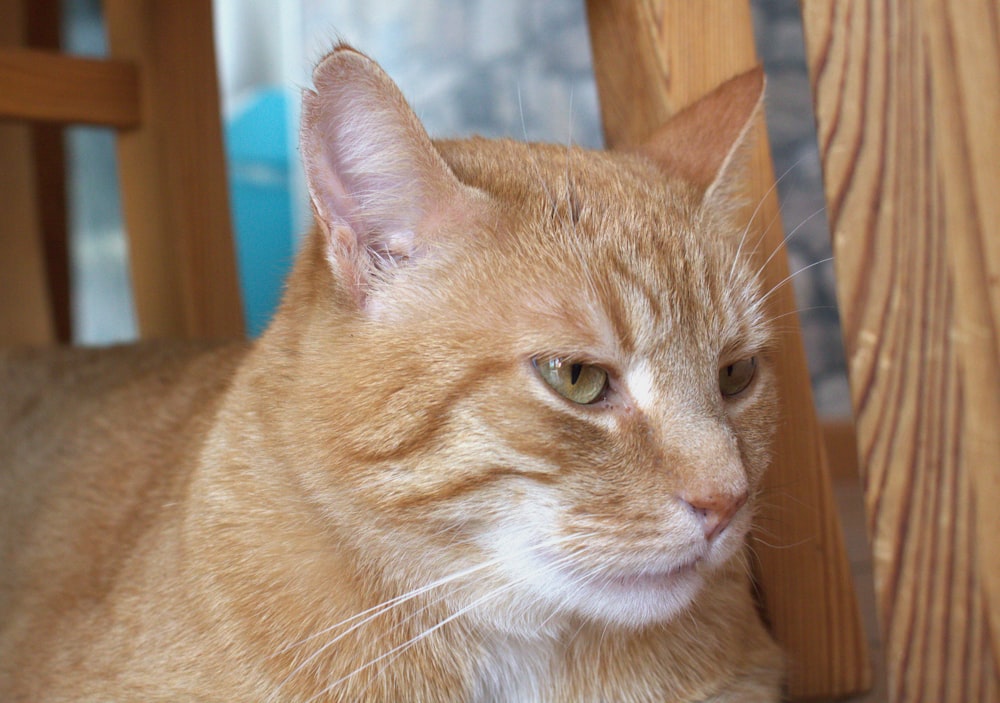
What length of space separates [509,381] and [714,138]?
0.50m

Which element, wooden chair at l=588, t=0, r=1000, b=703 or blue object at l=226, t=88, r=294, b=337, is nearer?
wooden chair at l=588, t=0, r=1000, b=703

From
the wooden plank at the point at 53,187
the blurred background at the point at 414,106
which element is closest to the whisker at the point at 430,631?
the blurred background at the point at 414,106

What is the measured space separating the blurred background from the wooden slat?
0.93m

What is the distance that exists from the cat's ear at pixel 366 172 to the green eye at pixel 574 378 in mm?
209

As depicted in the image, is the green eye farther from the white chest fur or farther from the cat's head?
the white chest fur

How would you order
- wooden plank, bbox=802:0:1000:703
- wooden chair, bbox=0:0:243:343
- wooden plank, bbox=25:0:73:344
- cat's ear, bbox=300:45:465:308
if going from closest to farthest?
wooden plank, bbox=802:0:1000:703, cat's ear, bbox=300:45:465:308, wooden chair, bbox=0:0:243:343, wooden plank, bbox=25:0:73:344

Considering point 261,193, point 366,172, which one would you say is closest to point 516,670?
point 366,172

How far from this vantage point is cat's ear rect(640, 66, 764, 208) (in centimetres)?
124

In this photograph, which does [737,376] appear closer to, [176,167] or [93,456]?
[93,456]

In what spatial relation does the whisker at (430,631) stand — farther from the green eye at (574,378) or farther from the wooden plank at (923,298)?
the wooden plank at (923,298)

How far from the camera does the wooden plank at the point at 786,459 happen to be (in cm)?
133

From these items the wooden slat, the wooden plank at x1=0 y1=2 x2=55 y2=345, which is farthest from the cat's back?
the wooden plank at x1=0 y1=2 x2=55 y2=345

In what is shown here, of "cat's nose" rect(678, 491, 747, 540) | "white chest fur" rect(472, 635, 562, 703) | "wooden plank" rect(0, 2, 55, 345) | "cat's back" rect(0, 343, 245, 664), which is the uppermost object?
"wooden plank" rect(0, 2, 55, 345)

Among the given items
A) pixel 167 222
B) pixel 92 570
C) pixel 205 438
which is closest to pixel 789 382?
pixel 205 438
